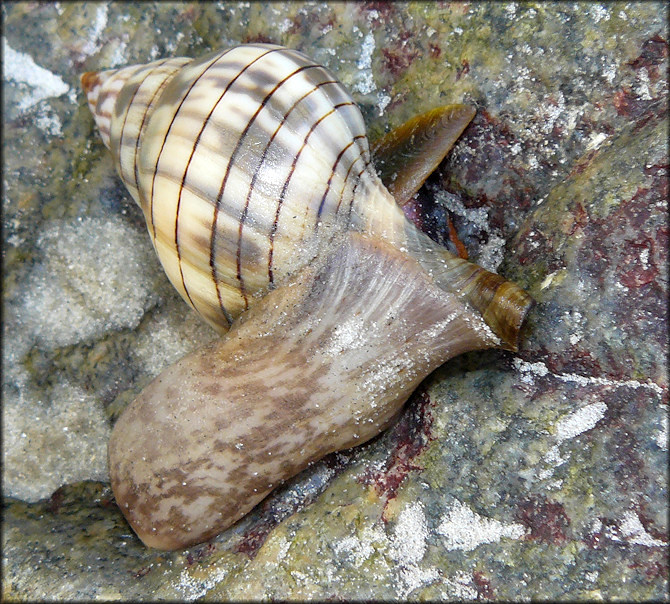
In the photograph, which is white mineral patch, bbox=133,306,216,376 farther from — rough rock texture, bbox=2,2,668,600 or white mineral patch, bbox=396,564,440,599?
white mineral patch, bbox=396,564,440,599

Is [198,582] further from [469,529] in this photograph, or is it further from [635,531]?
[635,531]

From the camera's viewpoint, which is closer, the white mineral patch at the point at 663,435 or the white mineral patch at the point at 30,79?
the white mineral patch at the point at 663,435

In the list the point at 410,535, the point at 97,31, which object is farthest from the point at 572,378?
the point at 97,31

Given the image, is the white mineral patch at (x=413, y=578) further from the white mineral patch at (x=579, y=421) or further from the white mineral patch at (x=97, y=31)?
the white mineral patch at (x=97, y=31)

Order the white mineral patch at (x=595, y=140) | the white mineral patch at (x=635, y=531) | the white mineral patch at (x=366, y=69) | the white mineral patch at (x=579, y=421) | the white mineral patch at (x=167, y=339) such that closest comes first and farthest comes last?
the white mineral patch at (x=635, y=531), the white mineral patch at (x=579, y=421), the white mineral patch at (x=595, y=140), the white mineral patch at (x=366, y=69), the white mineral patch at (x=167, y=339)

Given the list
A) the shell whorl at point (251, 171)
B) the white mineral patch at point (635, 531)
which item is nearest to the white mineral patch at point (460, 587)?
the white mineral patch at point (635, 531)

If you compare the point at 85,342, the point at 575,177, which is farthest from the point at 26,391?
the point at 575,177
